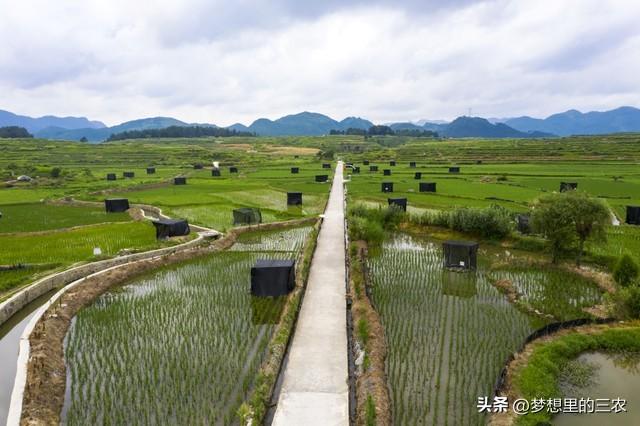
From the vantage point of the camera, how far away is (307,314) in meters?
15.6

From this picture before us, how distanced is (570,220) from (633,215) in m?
12.6

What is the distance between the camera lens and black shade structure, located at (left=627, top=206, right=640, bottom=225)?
28578 millimetres

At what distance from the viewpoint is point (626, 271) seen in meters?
16.9

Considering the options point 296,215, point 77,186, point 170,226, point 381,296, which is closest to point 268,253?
point 170,226

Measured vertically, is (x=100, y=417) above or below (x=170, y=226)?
below

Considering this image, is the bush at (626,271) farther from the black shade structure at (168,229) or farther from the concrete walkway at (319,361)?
the black shade structure at (168,229)

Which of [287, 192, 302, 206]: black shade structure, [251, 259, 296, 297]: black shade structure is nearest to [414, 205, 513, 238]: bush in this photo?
[251, 259, 296, 297]: black shade structure

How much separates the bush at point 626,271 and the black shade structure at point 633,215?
48.0ft

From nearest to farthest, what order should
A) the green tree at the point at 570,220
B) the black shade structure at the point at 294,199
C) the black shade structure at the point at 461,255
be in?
the green tree at the point at 570,220 < the black shade structure at the point at 461,255 < the black shade structure at the point at 294,199

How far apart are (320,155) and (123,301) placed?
327 ft

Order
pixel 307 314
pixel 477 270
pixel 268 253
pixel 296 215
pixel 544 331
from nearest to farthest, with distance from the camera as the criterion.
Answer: pixel 544 331 < pixel 307 314 < pixel 477 270 < pixel 268 253 < pixel 296 215

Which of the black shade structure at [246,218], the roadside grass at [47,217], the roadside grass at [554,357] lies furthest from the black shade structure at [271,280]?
the roadside grass at [47,217]

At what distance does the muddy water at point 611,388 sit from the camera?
33.6ft

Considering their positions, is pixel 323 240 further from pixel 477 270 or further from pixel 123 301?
pixel 123 301
